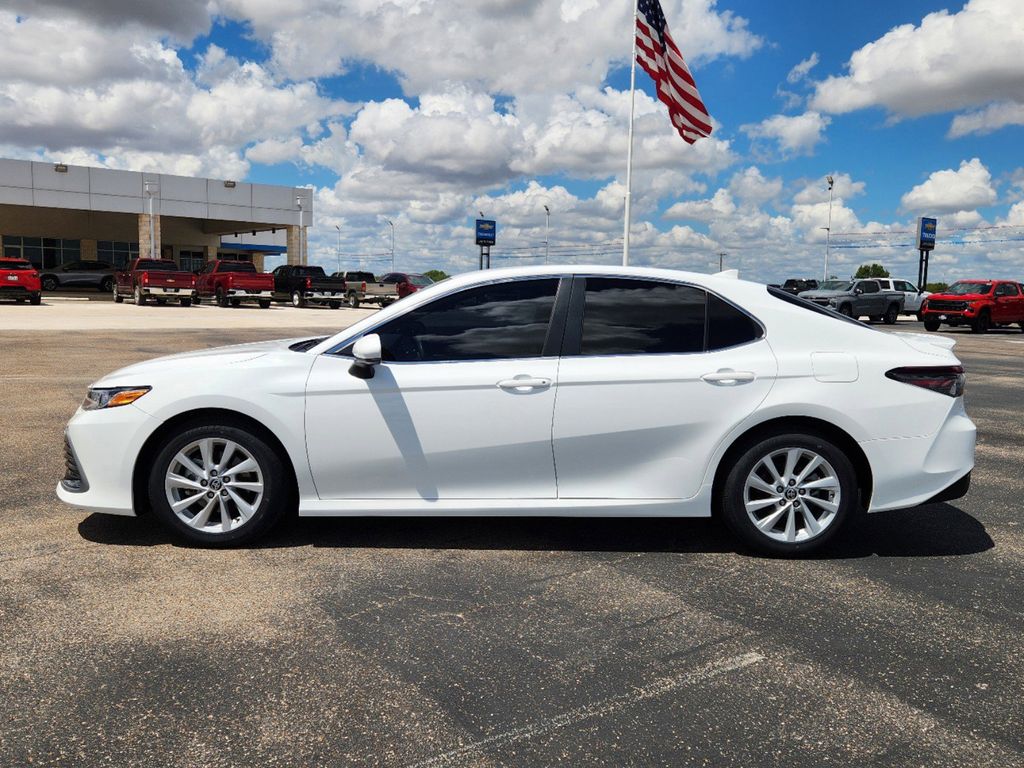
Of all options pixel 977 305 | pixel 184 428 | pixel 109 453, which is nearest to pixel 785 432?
pixel 184 428

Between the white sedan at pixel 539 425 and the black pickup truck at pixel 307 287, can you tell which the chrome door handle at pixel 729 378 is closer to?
the white sedan at pixel 539 425

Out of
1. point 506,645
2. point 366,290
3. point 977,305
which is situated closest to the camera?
point 506,645

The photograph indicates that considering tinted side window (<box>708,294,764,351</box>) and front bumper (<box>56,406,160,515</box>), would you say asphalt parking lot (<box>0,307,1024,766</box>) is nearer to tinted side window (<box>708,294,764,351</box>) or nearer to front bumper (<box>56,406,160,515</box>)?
front bumper (<box>56,406,160,515</box>)

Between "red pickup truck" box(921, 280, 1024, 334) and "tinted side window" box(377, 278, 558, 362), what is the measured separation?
29.8 meters

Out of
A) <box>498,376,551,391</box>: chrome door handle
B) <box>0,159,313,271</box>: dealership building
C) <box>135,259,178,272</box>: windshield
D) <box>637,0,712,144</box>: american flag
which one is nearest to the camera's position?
<box>498,376,551,391</box>: chrome door handle

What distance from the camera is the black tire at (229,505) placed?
14.7ft

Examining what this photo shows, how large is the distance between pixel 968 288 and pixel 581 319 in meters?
30.9

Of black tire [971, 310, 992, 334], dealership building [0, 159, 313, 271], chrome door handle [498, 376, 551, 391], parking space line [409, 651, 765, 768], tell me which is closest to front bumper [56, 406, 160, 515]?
chrome door handle [498, 376, 551, 391]

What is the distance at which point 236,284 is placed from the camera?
34719mm

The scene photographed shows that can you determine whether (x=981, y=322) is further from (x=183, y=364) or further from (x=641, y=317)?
(x=183, y=364)

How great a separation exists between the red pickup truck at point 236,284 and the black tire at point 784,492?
3245 centimetres

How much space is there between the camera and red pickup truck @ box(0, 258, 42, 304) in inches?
1296

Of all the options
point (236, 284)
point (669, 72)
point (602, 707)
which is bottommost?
point (602, 707)

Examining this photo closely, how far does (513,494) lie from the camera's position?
4473 mm
